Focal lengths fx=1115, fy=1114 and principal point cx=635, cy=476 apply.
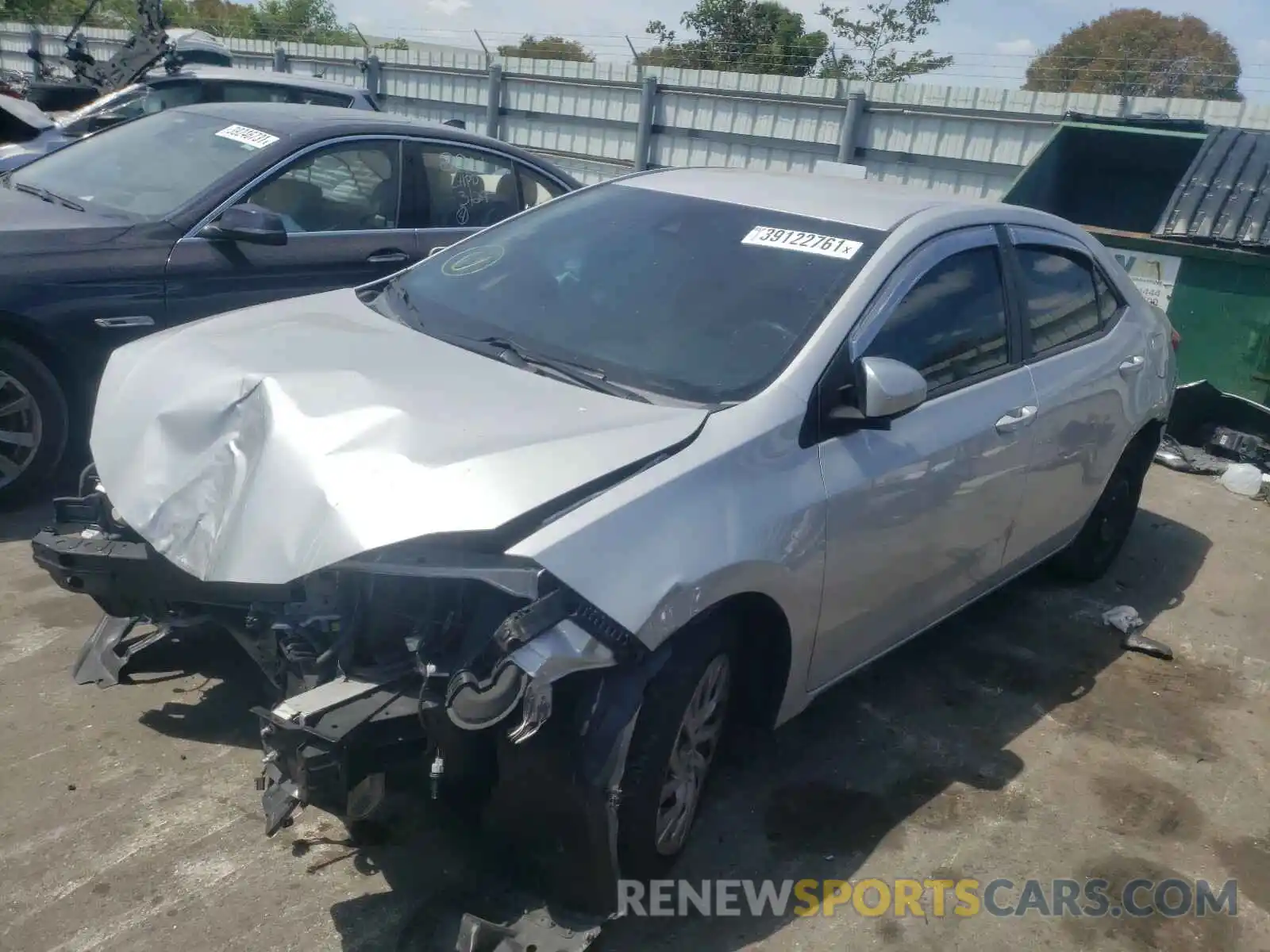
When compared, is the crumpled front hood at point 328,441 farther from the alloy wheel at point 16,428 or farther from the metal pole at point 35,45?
the metal pole at point 35,45

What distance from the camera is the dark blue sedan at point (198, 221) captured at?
183 inches

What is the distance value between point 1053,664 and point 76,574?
3611mm

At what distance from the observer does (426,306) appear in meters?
3.72

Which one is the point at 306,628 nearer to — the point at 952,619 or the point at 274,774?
the point at 274,774

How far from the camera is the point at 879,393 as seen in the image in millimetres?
3029

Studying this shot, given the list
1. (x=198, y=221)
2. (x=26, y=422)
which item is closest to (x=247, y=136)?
(x=198, y=221)

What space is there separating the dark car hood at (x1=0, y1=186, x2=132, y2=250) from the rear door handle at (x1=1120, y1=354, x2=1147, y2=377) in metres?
4.33

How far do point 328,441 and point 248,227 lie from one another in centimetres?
261

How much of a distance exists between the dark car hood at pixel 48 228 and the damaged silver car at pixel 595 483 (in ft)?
5.16

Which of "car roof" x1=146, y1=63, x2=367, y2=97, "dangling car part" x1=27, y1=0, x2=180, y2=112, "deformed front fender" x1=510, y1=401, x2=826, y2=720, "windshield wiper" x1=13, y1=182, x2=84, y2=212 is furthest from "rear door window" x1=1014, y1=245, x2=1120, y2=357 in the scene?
"dangling car part" x1=27, y1=0, x2=180, y2=112

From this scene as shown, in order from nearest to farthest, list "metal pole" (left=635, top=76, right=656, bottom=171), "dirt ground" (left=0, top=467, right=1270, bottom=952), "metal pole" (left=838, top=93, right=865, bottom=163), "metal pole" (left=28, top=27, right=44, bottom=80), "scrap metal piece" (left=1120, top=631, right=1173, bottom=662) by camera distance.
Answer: "dirt ground" (left=0, top=467, right=1270, bottom=952)
"scrap metal piece" (left=1120, top=631, right=1173, bottom=662)
"metal pole" (left=838, top=93, right=865, bottom=163)
"metal pole" (left=635, top=76, right=656, bottom=171)
"metal pole" (left=28, top=27, right=44, bottom=80)

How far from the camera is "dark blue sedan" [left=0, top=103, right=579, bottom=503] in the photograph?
4656mm

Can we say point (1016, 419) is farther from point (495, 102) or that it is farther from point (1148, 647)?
point (495, 102)

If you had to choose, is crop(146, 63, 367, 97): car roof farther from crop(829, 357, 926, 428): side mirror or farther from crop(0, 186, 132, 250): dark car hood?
crop(829, 357, 926, 428): side mirror
